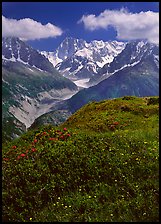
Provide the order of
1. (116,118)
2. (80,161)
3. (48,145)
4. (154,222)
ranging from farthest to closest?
(116,118)
(48,145)
(80,161)
(154,222)

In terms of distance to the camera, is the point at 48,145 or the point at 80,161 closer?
the point at 80,161

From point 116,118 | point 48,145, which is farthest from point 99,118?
point 48,145

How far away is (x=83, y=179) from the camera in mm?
19562

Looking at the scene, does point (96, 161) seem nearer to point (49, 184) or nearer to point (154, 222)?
point (49, 184)

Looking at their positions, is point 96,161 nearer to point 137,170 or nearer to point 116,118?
point 137,170

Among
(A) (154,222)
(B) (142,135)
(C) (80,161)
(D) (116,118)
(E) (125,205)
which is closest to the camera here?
(A) (154,222)

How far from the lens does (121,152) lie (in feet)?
72.1

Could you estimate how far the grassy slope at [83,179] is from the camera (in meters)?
16.3

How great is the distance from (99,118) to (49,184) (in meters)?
20.5

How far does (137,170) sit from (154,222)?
18.1ft

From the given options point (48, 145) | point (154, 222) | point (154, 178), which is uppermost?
point (48, 145)

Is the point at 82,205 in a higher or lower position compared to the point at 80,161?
lower

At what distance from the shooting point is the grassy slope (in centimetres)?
1627

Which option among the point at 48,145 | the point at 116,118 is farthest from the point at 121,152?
the point at 116,118
